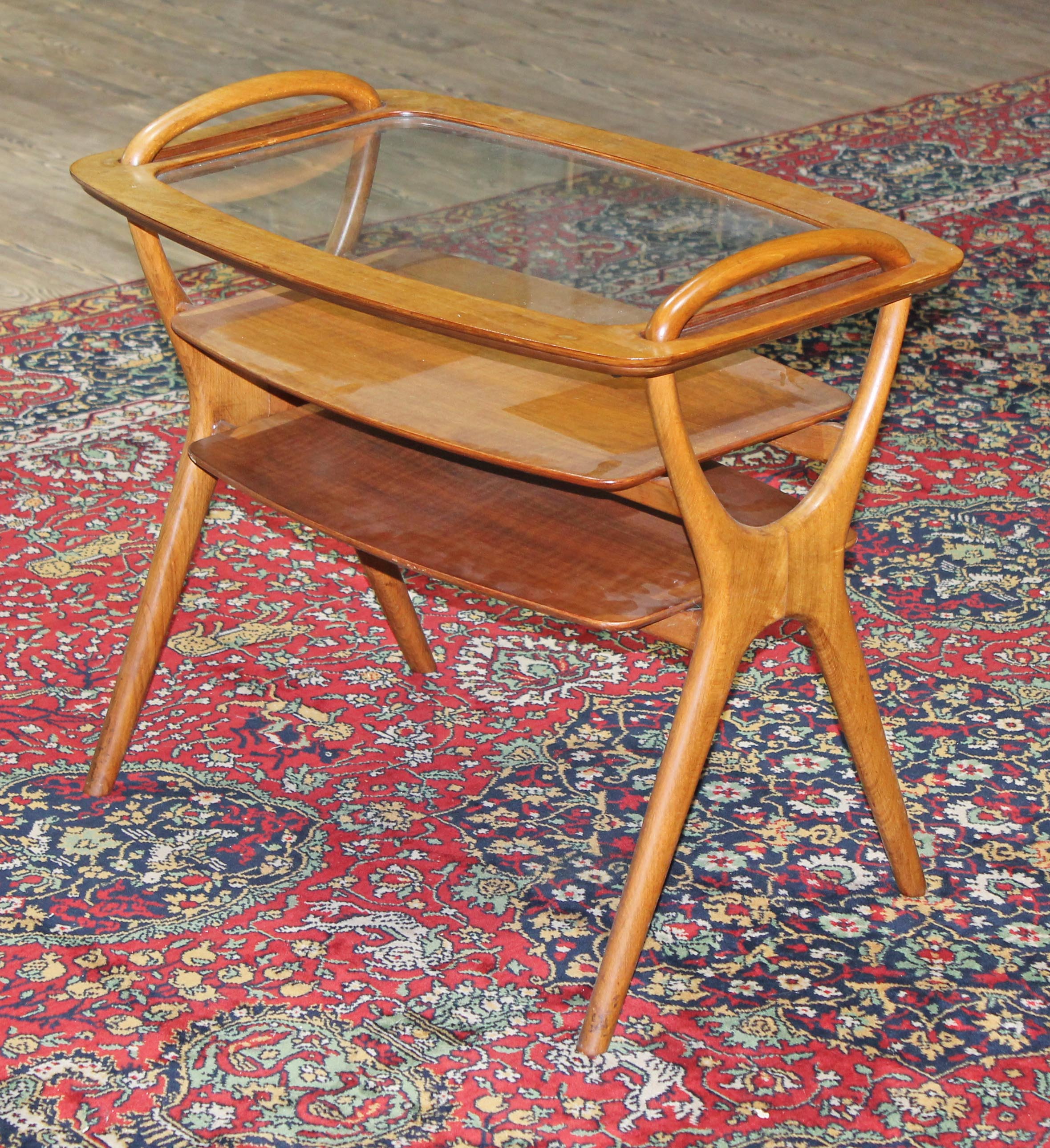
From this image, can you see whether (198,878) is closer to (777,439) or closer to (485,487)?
(485,487)

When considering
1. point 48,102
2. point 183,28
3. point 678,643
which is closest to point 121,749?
point 678,643

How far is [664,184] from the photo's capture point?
206 centimetres

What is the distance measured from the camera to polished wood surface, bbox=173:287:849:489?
1.69 metres

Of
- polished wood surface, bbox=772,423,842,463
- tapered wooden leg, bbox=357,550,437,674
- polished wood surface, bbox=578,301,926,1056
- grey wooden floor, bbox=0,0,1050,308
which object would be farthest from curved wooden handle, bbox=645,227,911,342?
grey wooden floor, bbox=0,0,1050,308

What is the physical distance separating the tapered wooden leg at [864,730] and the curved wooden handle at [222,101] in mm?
951

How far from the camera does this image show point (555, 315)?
1.80 meters

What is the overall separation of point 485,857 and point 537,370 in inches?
25.2

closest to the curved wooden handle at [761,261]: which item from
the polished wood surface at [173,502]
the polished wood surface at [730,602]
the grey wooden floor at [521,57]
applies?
the polished wood surface at [730,602]

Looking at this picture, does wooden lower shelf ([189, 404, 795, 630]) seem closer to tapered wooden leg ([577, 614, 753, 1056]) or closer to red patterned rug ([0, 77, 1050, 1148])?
tapered wooden leg ([577, 614, 753, 1056])

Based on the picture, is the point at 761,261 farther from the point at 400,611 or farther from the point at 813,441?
the point at 400,611

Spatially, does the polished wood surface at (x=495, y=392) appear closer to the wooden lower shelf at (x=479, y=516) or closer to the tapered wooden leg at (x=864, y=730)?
the wooden lower shelf at (x=479, y=516)

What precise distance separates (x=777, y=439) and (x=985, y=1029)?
71 cm

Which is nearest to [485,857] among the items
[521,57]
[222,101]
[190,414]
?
[190,414]

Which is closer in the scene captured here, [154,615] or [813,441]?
[813,441]
